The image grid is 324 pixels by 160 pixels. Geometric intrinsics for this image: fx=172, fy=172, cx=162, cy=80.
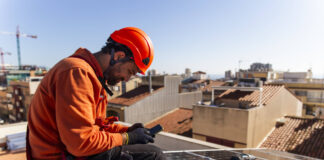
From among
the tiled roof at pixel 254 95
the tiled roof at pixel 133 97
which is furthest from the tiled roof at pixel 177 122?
the tiled roof at pixel 254 95

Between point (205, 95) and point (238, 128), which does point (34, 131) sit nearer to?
point (238, 128)

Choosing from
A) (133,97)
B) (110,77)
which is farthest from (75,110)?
(133,97)

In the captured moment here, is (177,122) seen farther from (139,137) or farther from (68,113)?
(68,113)

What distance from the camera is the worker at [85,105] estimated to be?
125 centimetres

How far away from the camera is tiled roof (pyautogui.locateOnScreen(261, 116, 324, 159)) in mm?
10297

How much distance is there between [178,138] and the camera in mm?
5117

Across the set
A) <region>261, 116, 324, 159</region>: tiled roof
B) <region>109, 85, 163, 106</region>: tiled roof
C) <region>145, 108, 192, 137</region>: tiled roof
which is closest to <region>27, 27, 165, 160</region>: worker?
<region>261, 116, 324, 159</region>: tiled roof

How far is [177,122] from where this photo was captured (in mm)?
15812

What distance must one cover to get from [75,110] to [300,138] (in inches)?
569

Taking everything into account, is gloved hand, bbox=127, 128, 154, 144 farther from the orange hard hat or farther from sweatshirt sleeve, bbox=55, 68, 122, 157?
the orange hard hat

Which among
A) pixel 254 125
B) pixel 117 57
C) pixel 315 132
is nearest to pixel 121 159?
pixel 117 57

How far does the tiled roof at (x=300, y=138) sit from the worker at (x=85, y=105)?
12351 millimetres

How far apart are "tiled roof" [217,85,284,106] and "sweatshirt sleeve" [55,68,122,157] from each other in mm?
13153

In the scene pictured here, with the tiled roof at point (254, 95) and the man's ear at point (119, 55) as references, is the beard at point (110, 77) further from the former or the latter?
the tiled roof at point (254, 95)
